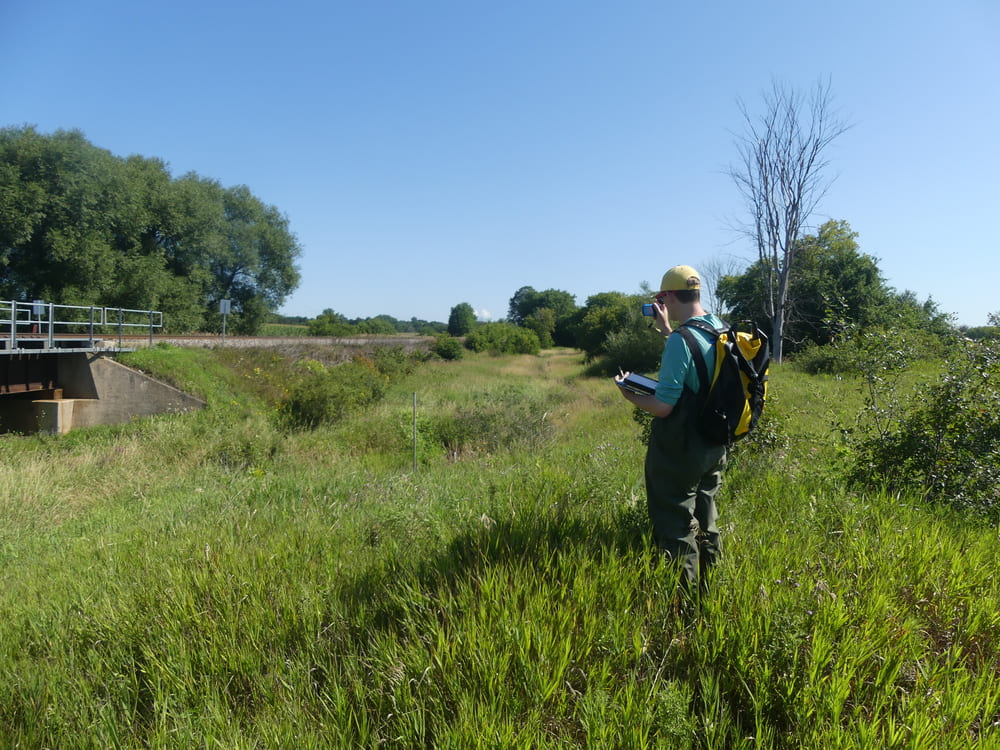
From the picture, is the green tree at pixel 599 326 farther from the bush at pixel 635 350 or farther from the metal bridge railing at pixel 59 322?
the metal bridge railing at pixel 59 322

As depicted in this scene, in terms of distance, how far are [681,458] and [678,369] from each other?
0.46m

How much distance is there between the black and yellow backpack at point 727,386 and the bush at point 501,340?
4420 centimetres

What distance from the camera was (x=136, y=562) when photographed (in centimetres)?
380

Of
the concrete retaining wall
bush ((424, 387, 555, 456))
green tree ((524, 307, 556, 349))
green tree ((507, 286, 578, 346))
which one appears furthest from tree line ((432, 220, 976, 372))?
green tree ((507, 286, 578, 346))

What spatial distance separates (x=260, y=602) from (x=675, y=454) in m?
2.35

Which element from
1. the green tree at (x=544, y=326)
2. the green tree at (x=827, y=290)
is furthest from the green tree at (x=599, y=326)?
the green tree at (x=544, y=326)

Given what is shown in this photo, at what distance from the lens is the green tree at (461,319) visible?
278 feet

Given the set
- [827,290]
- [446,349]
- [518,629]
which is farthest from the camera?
[446,349]

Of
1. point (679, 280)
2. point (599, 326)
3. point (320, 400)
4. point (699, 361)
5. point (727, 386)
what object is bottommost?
point (320, 400)

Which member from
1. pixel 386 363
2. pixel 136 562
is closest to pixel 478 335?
pixel 386 363

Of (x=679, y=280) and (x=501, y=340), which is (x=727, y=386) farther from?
(x=501, y=340)

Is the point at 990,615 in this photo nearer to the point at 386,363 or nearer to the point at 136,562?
the point at 136,562

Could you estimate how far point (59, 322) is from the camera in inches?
623

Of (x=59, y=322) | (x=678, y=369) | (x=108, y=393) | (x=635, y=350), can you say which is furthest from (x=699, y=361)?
(x=635, y=350)
